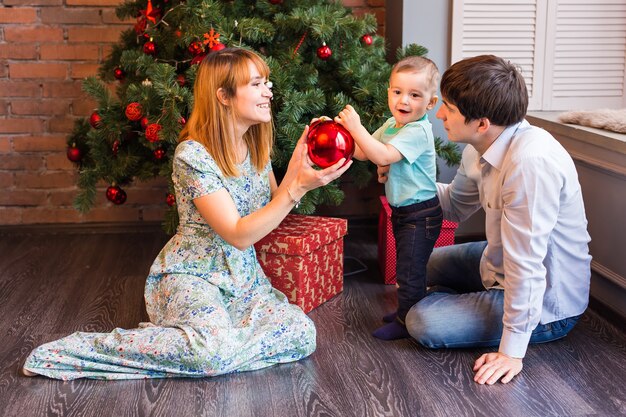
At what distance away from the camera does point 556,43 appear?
3334 millimetres

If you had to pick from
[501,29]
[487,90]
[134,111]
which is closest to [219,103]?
[134,111]

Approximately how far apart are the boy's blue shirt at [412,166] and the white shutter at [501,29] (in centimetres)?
99

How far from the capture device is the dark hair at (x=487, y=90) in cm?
218

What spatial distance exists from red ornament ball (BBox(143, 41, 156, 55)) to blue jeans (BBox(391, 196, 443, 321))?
43.8 inches

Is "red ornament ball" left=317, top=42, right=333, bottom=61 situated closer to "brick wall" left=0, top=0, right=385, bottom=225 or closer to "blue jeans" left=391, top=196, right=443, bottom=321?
"blue jeans" left=391, top=196, right=443, bottom=321

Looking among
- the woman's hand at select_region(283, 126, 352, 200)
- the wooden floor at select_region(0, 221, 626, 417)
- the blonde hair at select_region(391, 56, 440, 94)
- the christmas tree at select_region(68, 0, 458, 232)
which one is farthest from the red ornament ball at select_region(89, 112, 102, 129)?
the blonde hair at select_region(391, 56, 440, 94)

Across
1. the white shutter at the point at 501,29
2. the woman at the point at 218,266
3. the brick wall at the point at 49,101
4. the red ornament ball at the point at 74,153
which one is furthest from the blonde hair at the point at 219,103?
the brick wall at the point at 49,101

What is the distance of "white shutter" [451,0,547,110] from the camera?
3.27 m

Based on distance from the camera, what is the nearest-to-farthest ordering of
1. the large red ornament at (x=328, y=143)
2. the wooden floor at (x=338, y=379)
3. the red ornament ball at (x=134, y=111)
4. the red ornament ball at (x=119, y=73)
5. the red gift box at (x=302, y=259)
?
the wooden floor at (x=338, y=379)
the large red ornament at (x=328, y=143)
the red gift box at (x=302, y=259)
the red ornament ball at (x=134, y=111)
the red ornament ball at (x=119, y=73)

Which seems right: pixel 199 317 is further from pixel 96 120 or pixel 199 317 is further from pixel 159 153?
pixel 96 120

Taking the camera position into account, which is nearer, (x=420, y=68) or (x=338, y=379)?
(x=338, y=379)

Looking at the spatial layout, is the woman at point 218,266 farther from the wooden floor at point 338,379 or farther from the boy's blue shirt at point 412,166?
the boy's blue shirt at point 412,166

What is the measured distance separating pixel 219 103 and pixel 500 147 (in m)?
0.83

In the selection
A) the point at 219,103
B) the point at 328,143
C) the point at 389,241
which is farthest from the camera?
the point at 389,241
